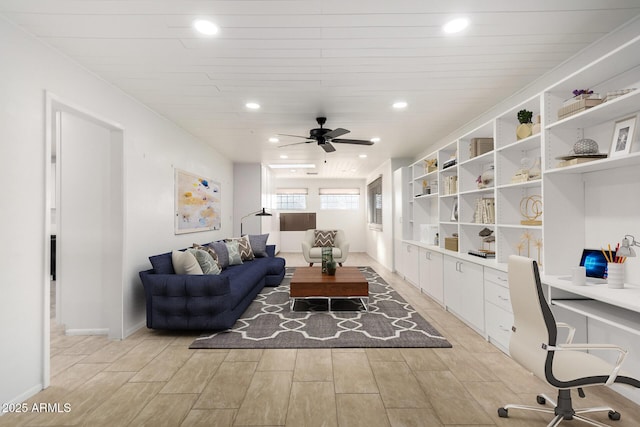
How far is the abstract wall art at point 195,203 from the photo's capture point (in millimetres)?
4668

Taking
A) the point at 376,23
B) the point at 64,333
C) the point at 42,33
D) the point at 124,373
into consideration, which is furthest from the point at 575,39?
the point at 64,333

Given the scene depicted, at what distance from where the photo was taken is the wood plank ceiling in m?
2.06

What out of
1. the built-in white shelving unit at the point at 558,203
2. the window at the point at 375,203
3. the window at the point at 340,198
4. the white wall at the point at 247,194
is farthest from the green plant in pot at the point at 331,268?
the window at the point at 340,198

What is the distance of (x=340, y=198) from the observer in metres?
11.1

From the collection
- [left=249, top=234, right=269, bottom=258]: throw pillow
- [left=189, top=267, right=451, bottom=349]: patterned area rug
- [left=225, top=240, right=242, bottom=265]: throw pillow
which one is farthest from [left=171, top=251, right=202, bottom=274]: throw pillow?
[left=249, top=234, right=269, bottom=258]: throw pillow

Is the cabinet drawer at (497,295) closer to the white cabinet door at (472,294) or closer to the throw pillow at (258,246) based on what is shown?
the white cabinet door at (472,294)

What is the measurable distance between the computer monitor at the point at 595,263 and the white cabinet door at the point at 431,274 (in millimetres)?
2014

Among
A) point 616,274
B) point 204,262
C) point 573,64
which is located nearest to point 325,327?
point 204,262

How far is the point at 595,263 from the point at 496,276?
80 cm

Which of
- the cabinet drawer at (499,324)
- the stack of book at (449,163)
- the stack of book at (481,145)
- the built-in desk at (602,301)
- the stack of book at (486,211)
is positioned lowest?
the cabinet drawer at (499,324)

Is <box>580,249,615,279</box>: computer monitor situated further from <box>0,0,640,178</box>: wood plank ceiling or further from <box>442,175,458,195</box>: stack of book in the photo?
<box>442,175,458,195</box>: stack of book

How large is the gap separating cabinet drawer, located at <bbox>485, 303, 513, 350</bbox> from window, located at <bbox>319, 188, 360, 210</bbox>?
26.1 ft

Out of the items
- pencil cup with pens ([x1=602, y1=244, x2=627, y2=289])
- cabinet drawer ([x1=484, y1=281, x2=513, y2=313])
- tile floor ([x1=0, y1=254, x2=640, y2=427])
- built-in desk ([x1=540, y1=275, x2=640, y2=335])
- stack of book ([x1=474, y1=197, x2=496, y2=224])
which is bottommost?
tile floor ([x1=0, y1=254, x2=640, y2=427])

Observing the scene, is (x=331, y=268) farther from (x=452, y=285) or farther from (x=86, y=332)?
(x=86, y=332)
